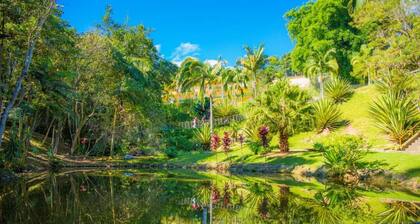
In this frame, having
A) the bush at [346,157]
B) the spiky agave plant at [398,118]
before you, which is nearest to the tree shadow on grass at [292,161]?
the bush at [346,157]

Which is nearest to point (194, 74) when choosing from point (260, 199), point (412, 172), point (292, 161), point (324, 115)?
point (324, 115)

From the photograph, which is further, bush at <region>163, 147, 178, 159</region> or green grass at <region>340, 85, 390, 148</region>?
bush at <region>163, 147, 178, 159</region>

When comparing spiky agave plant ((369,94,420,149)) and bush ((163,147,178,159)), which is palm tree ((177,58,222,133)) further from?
spiky agave plant ((369,94,420,149))

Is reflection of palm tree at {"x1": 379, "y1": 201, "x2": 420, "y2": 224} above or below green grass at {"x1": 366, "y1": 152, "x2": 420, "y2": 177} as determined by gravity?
below

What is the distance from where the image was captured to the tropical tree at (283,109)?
96.8ft

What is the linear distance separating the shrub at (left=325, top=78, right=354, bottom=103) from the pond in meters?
25.4

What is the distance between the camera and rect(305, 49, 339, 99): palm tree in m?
46.9

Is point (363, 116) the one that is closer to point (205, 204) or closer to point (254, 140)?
point (254, 140)

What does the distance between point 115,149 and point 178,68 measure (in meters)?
15.4

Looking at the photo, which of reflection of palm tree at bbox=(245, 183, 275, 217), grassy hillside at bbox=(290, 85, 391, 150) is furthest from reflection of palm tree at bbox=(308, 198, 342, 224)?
grassy hillside at bbox=(290, 85, 391, 150)

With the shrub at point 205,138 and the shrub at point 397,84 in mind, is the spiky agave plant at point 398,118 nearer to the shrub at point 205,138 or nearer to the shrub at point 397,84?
the shrub at point 397,84

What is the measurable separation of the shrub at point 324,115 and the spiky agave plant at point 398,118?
5.63 meters

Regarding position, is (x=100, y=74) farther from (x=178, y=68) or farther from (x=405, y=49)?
(x=405, y=49)

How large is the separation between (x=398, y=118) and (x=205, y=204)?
1983 cm
